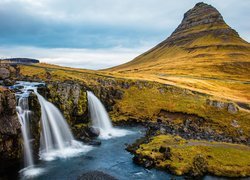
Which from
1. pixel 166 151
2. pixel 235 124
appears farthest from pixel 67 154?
pixel 235 124

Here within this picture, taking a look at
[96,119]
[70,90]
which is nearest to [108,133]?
[96,119]

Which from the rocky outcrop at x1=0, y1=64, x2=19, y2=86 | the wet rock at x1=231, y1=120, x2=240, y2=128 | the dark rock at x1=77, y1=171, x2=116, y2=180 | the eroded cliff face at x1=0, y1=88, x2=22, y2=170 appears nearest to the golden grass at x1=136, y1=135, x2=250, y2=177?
the dark rock at x1=77, y1=171, x2=116, y2=180

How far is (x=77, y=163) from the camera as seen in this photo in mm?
51156

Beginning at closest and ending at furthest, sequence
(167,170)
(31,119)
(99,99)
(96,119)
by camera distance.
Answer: (167,170) → (31,119) → (96,119) → (99,99)

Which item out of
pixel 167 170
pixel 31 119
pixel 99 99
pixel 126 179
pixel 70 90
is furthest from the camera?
pixel 99 99

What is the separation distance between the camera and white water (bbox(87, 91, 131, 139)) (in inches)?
2908

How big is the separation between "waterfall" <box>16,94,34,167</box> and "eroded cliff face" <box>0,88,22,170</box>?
243 centimetres

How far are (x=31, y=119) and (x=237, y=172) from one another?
1454 inches

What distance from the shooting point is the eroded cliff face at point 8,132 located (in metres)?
45.3

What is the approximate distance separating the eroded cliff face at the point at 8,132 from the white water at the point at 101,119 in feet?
90.1

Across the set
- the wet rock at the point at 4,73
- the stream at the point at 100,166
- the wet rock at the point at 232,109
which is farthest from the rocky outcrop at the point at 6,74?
the wet rock at the point at 232,109

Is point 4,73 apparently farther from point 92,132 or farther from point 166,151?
point 166,151

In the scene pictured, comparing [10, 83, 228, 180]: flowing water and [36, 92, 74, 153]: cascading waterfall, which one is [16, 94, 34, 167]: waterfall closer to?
[10, 83, 228, 180]: flowing water

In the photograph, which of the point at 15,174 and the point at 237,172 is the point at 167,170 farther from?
the point at 15,174
